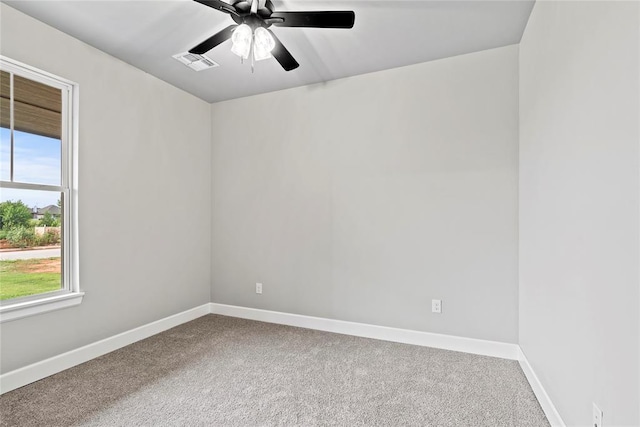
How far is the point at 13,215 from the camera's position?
2.31m

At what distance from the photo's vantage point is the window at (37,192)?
2.26 meters

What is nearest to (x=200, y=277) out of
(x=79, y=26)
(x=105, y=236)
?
(x=105, y=236)

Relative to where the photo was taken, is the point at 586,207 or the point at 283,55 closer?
the point at 586,207

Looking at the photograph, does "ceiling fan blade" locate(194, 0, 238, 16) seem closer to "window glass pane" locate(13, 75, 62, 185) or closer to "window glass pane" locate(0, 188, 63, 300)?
"window glass pane" locate(13, 75, 62, 185)

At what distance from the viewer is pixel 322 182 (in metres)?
3.40

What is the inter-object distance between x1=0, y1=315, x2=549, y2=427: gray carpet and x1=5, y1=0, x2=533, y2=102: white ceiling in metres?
2.55

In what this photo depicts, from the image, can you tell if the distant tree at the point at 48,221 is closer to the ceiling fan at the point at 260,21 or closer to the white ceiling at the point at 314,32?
the white ceiling at the point at 314,32

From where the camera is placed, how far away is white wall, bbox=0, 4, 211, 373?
7.79 ft

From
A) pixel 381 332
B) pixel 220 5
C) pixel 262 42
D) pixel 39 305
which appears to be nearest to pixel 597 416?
pixel 381 332

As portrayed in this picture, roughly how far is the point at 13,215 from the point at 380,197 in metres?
2.87

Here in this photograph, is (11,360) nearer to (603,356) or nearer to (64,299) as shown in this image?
(64,299)

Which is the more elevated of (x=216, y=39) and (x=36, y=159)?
(x=216, y=39)

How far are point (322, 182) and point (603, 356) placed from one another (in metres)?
2.55

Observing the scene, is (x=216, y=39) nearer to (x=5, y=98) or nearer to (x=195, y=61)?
(x=195, y=61)
